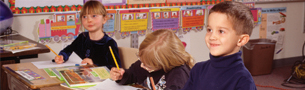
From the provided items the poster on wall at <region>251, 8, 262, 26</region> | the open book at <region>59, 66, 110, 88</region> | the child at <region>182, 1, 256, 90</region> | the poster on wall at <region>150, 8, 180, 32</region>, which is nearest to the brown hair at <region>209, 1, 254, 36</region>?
the child at <region>182, 1, 256, 90</region>

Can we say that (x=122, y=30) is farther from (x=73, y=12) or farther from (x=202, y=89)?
(x=202, y=89)

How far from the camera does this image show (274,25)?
3.90 m

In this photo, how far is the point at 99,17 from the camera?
6.62 ft

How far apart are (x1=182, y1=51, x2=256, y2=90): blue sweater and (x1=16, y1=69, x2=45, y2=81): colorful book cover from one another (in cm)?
84

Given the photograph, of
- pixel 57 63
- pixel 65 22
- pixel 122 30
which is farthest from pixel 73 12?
pixel 57 63

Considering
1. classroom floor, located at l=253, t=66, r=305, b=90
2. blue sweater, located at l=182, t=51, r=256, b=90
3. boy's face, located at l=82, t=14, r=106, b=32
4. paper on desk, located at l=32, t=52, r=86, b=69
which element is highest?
boy's face, located at l=82, t=14, r=106, b=32

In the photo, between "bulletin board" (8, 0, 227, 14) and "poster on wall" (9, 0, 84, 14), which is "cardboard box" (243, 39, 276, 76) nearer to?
"bulletin board" (8, 0, 227, 14)

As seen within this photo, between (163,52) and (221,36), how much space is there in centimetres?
47

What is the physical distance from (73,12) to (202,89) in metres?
1.97

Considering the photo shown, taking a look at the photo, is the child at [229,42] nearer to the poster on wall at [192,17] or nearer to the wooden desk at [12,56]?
the wooden desk at [12,56]

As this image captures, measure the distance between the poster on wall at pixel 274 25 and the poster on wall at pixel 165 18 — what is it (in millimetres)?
1216

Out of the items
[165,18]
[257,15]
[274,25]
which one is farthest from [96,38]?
[274,25]

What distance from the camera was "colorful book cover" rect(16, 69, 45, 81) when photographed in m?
1.43

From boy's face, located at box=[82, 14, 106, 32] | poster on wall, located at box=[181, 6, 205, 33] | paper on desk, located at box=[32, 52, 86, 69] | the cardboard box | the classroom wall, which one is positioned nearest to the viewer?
paper on desk, located at box=[32, 52, 86, 69]
